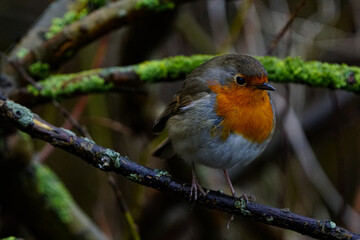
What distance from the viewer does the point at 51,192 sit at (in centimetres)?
317

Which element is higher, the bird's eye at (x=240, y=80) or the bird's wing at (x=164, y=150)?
the bird's eye at (x=240, y=80)

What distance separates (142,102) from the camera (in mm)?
4008

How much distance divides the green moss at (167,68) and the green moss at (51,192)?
1092 mm

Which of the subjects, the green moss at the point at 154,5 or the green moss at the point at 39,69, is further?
the green moss at the point at 39,69

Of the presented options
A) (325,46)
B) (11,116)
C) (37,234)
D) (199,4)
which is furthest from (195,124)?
(199,4)

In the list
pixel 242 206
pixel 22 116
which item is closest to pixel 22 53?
pixel 22 116

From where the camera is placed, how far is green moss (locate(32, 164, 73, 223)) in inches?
124

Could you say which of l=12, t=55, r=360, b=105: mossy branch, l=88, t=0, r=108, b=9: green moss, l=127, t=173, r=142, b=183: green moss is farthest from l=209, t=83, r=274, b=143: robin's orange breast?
l=88, t=0, r=108, b=9: green moss

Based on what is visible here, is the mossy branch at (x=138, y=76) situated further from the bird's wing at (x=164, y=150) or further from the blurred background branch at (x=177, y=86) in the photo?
the bird's wing at (x=164, y=150)

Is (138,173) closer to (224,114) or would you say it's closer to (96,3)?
(224,114)

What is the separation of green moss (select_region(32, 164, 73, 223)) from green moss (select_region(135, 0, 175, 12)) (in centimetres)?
130

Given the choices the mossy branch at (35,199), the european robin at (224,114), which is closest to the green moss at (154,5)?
the european robin at (224,114)

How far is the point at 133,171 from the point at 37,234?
69.9 inches

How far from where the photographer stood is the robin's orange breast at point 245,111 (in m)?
2.44
